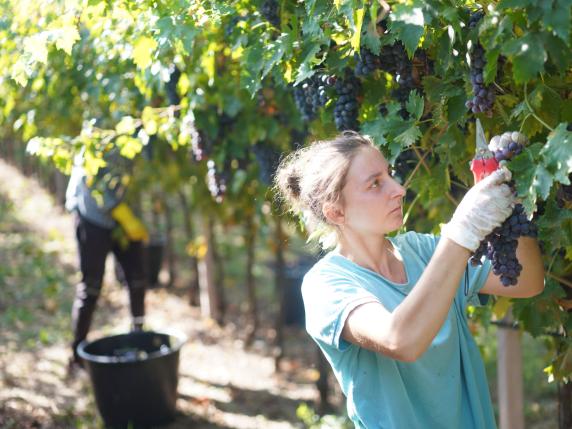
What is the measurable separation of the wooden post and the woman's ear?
1.54 m

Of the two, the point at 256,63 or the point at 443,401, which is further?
the point at 256,63

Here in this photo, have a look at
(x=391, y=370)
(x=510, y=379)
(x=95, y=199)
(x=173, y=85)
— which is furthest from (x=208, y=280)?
(x=391, y=370)

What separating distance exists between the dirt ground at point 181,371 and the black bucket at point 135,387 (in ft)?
0.48

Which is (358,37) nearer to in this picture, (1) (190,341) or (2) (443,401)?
(2) (443,401)

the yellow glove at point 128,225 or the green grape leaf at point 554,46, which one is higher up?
the green grape leaf at point 554,46

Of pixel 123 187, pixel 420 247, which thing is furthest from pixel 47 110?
pixel 420 247

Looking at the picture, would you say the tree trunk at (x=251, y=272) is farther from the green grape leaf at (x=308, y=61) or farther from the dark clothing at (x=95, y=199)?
the green grape leaf at (x=308, y=61)

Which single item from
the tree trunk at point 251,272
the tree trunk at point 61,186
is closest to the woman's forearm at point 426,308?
the tree trunk at point 251,272

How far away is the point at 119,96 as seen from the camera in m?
3.52

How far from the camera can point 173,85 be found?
308 cm

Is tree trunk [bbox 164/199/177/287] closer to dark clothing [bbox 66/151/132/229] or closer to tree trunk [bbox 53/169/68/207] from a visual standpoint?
dark clothing [bbox 66/151/132/229]

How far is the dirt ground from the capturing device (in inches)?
175

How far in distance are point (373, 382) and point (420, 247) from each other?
41 centimetres

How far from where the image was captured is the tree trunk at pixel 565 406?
7.55 feet
